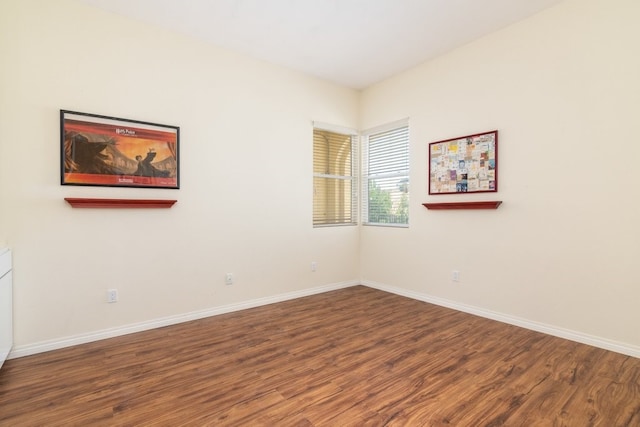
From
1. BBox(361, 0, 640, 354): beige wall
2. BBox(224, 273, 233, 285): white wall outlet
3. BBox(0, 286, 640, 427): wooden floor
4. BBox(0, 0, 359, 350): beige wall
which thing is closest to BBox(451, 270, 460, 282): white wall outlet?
BBox(361, 0, 640, 354): beige wall

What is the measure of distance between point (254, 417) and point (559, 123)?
3.35m

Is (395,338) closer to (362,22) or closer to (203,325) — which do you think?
(203,325)

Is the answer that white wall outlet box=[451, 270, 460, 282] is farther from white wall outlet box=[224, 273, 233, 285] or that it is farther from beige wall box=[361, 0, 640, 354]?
white wall outlet box=[224, 273, 233, 285]

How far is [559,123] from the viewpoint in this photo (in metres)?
2.82

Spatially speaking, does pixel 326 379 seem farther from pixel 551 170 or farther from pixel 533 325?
pixel 551 170

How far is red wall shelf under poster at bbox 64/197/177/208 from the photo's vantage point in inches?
104

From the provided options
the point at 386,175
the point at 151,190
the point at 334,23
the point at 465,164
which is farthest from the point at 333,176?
the point at 151,190

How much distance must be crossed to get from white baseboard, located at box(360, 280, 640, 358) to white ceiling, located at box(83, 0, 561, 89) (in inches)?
115

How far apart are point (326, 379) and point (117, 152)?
264cm

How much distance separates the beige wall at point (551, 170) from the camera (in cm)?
250

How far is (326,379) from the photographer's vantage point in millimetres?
2117

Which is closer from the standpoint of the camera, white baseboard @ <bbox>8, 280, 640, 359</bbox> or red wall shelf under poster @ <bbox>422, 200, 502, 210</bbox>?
white baseboard @ <bbox>8, 280, 640, 359</bbox>

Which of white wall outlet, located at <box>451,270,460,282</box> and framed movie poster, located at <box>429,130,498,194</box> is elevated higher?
framed movie poster, located at <box>429,130,498,194</box>

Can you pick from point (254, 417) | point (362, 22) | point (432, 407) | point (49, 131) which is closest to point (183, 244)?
point (49, 131)
